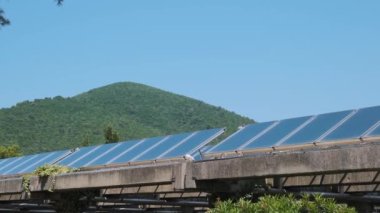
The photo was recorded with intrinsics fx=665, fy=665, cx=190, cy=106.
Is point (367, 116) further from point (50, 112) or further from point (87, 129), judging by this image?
point (50, 112)

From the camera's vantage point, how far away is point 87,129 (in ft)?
364

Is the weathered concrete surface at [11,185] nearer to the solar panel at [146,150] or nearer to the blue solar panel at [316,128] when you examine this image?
the solar panel at [146,150]

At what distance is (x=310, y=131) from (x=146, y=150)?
6832 millimetres

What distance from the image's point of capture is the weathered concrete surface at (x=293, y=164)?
986 centimetres

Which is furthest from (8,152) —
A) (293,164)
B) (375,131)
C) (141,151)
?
(293,164)

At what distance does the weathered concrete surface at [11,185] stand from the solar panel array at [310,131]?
498cm

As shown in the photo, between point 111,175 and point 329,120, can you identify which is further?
point 329,120

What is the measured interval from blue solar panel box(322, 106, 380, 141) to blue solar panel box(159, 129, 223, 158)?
476 cm

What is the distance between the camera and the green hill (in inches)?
4053

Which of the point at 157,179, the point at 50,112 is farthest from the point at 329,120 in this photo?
the point at 50,112

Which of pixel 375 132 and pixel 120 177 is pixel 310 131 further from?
pixel 120 177

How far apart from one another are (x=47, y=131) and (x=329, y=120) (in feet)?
305

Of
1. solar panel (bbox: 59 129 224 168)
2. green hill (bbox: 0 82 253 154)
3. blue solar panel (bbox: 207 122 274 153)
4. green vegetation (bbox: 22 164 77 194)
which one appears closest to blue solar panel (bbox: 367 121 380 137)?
blue solar panel (bbox: 207 122 274 153)

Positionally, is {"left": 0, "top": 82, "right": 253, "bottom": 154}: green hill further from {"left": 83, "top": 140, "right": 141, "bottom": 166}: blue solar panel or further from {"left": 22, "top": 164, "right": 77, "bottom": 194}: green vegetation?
{"left": 22, "top": 164, "right": 77, "bottom": 194}: green vegetation
